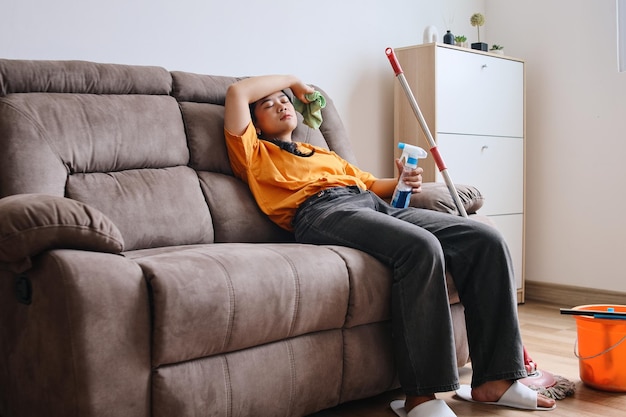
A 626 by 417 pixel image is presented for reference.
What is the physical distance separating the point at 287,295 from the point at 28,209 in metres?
0.62

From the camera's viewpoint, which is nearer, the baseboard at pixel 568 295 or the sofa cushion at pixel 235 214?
the sofa cushion at pixel 235 214

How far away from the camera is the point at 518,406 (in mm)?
1950

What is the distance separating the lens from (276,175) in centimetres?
229

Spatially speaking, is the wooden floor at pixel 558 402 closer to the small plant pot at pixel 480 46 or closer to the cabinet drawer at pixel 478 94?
the cabinet drawer at pixel 478 94

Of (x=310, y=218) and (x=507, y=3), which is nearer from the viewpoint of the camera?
(x=310, y=218)

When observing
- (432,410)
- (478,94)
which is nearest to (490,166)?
(478,94)

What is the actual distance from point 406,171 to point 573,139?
5.12 ft

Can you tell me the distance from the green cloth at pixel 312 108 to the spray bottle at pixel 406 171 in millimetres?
396

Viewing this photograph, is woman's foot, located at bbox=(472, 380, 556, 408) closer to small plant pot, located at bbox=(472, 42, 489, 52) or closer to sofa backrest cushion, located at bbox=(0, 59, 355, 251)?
sofa backrest cushion, located at bbox=(0, 59, 355, 251)

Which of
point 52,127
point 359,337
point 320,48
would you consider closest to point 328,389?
point 359,337

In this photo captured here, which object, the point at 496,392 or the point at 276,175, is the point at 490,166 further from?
the point at 496,392

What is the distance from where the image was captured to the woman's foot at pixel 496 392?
6.42 ft

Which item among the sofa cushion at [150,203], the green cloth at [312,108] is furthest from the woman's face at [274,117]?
the sofa cushion at [150,203]

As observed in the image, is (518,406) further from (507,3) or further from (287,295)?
(507,3)
